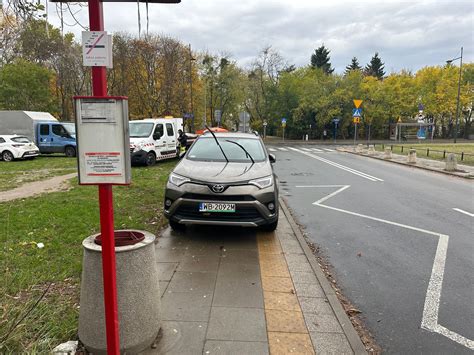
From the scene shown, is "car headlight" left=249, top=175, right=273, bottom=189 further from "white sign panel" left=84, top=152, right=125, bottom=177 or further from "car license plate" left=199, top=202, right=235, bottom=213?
"white sign panel" left=84, top=152, right=125, bottom=177

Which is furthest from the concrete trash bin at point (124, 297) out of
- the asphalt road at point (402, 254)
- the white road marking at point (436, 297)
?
the white road marking at point (436, 297)

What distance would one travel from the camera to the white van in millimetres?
15516

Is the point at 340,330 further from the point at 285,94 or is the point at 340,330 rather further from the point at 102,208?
the point at 285,94

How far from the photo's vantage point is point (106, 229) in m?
2.40

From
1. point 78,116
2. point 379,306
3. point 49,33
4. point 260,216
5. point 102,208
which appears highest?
point 49,33

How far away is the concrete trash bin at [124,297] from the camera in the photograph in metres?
2.75

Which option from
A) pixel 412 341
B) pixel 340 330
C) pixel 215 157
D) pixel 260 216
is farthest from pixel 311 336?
pixel 215 157

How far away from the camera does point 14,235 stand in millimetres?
5512

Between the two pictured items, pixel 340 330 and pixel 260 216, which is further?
pixel 260 216

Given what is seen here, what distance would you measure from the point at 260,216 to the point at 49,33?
369cm

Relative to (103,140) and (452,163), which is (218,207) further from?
(452,163)

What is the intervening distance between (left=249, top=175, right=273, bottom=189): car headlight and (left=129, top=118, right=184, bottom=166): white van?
35.4ft

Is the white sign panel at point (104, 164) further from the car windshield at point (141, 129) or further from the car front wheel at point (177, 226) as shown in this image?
the car windshield at point (141, 129)

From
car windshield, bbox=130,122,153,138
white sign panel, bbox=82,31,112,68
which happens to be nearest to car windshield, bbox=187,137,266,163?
white sign panel, bbox=82,31,112,68
